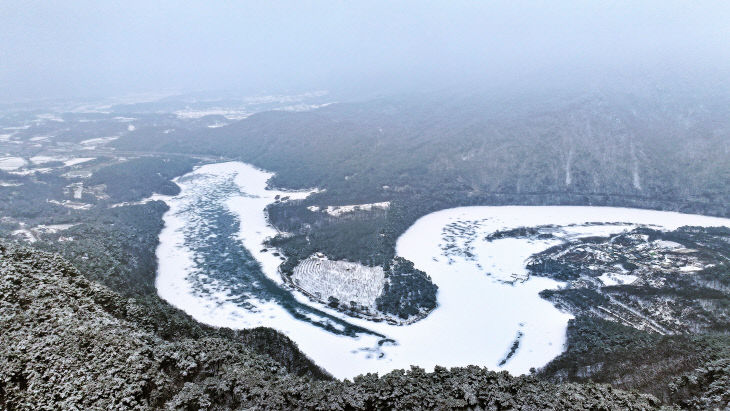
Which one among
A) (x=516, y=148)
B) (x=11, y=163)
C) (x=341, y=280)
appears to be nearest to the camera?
(x=341, y=280)

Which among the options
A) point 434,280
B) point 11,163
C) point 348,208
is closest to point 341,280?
point 434,280

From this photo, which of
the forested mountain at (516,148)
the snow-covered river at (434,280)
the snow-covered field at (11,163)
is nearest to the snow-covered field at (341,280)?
the snow-covered river at (434,280)

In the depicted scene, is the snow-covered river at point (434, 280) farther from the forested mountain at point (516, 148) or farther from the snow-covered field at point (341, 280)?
the forested mountain at point (516, 148)

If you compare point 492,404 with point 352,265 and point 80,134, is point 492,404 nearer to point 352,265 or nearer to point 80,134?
point 352,265

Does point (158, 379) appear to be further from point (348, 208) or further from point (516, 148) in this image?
point (516, 148)

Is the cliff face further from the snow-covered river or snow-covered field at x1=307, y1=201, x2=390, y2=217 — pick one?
snow-covered field at x1=307, y1=201, x2=390, y2=217

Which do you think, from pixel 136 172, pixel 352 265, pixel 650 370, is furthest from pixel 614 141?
pixel 136 172
